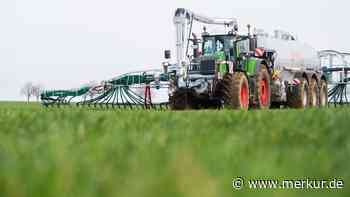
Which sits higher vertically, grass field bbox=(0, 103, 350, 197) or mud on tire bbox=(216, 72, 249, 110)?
mud on tire bbox=(216, 72, 249, 110)

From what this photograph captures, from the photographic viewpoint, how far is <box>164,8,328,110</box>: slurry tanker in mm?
18719

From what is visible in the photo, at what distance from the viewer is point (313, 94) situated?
2619 cm

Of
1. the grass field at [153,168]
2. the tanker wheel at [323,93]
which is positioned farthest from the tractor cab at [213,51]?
the grass field at [153,168]

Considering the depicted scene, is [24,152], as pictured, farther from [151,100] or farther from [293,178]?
[151,100]

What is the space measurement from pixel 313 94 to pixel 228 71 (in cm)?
827

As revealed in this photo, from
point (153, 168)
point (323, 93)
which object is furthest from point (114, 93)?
point (153, 168)

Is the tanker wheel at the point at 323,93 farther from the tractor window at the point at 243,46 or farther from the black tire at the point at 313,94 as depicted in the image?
the tractor window at the point at 243,46

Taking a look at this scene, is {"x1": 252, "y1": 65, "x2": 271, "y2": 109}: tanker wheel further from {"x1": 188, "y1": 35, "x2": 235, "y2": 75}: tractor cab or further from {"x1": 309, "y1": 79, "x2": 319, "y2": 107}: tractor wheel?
{"x1": 309, "y1": 79, "x2": 319, "y2": 107}: tractor wheel

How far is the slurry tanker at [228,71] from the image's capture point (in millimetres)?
18719

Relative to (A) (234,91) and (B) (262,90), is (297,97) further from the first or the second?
(A) (234,91)

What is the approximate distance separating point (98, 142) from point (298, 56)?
23.0 m

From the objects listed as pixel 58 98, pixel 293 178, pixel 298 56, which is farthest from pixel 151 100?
pixel 293 178

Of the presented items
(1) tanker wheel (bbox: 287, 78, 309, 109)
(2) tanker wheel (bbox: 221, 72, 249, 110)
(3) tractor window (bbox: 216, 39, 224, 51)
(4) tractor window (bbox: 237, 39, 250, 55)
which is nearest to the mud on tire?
(2) tanker wheel (bbox: 221, 72, 249, 110)

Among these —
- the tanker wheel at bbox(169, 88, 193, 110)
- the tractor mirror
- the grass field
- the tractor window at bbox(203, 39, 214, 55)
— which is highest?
the tractor window at bbox(203, 39, 214, 55)
